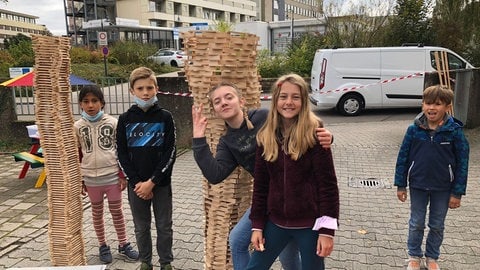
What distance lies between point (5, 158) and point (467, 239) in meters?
8.26

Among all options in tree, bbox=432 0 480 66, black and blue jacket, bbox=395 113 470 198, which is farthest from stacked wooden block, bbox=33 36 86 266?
tree, bbox=432 0 480 66

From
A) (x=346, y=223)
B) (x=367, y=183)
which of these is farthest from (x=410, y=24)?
(x=346, y=223)

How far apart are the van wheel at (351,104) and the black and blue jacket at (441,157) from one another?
9.83 metres

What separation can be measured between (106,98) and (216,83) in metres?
6.40

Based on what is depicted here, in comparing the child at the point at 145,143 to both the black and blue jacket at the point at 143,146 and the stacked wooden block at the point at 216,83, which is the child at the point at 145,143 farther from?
the stacked wooden block at the point at 216,83

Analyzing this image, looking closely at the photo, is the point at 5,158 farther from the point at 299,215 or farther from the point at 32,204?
the point at 299,215

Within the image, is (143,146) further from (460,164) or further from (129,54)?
(129,54)

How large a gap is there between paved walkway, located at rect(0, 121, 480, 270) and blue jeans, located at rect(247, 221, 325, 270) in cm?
125

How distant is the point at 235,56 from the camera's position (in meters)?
2.89

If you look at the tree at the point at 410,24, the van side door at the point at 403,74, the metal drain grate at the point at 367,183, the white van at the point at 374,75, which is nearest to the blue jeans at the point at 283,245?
the metal drain grate at the point at 367,183

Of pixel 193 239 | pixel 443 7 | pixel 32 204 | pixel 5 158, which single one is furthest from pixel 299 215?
pixel 443 7

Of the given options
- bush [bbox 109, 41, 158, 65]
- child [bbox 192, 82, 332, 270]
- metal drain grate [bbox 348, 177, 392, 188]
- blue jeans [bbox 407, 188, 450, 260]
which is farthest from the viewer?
bush [bbox 109, 41, 158, 65]

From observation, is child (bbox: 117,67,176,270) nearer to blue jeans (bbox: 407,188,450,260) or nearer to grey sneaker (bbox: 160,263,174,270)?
grey sneaker (bbox: 160,263,174,270)

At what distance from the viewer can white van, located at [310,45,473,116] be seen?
41.1ft
